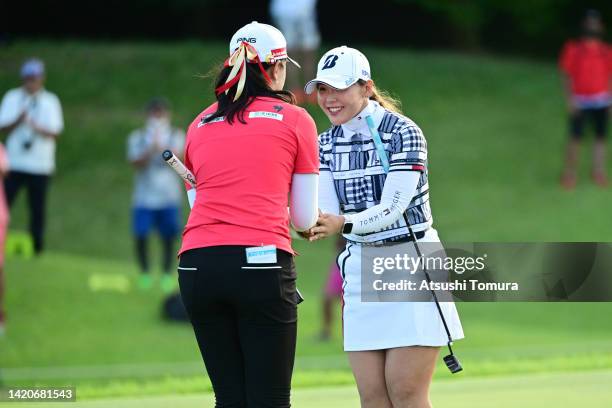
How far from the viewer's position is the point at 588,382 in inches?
328

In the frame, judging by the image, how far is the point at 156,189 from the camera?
14695mm

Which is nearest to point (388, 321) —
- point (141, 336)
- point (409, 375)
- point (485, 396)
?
point (409, 375)

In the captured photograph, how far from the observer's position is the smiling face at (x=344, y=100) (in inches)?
222

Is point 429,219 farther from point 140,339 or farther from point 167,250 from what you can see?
point 167,250

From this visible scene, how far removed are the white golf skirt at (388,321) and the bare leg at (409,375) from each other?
0.05 metres

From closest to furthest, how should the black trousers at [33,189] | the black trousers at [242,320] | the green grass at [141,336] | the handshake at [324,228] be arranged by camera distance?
the black trousers at [242,320] → the handshake at [324,228] → the green grass at [141,336] → the black trousers at [33,189]

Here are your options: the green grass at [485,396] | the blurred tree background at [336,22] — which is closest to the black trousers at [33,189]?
the green grass at [485,396]

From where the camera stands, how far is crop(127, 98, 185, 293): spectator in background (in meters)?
14.7

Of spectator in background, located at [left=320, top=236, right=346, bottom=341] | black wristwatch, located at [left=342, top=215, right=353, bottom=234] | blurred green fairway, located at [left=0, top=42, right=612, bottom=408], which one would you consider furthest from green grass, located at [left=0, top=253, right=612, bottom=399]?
black wristwatch, located at [left=342, top=215, right=353, bottom=234]

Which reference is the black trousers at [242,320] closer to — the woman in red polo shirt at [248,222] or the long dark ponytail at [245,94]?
the woman in red polo shirt at [248,222]

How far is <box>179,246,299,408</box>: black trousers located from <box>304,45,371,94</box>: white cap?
0.97 meters

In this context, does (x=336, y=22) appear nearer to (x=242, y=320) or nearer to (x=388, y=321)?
(x=388, y=321)

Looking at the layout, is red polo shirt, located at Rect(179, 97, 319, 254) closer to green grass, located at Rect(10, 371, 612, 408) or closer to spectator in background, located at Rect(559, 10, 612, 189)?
green grass, located at Rect(10, 371, 612, 408)

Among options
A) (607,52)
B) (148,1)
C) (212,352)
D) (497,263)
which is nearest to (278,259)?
(212,352)
